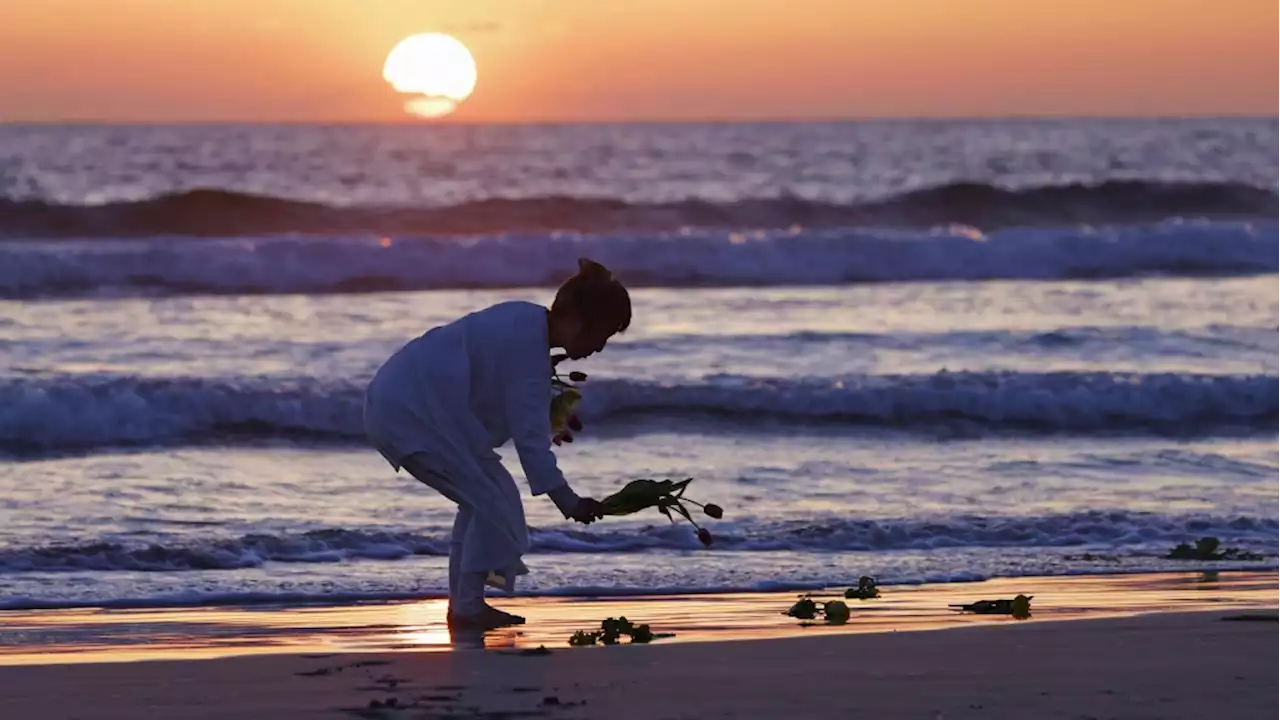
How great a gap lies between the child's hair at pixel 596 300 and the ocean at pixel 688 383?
2146 mm

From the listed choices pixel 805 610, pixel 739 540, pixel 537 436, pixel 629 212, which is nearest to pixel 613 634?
pixel 537 436

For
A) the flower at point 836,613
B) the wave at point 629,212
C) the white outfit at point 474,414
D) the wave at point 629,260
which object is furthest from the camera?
the wave at point 629,212

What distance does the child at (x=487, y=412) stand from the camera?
208 inches

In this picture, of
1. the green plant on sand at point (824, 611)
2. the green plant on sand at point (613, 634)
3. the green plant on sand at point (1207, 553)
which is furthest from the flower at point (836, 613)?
the green plant on sand at point (1207, 553)

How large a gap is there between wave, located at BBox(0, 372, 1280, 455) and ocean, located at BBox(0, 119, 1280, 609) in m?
0.04

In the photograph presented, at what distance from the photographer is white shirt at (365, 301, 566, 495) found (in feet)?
17.5

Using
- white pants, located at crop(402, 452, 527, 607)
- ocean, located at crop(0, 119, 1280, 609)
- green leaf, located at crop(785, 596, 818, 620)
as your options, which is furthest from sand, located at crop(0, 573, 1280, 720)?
ocean, located at crop(0, 119, 1280, 609)

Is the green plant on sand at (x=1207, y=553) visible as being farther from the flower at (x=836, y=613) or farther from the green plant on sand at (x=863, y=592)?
the flower at (x=836, y=613)

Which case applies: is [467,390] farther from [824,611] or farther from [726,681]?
[824,611]

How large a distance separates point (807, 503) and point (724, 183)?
101ft

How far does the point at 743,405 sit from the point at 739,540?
4.47 meters

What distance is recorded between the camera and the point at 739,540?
8438mm

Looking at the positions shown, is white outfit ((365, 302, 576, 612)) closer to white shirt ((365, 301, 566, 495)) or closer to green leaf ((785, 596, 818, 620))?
white shirt ((365, 301, 566, 495))

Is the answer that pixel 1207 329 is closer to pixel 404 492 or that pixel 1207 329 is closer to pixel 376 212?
pixel 404 492
